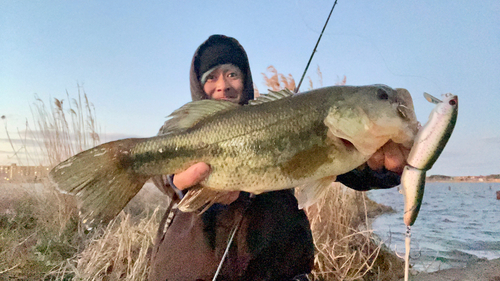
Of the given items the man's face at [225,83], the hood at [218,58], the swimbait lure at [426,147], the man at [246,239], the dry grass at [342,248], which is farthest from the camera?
the dry grass at [342,248]

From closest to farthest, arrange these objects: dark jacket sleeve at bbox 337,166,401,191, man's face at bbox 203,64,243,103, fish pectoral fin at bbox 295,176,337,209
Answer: fish pectoral fin at bbox 295,176,337,209, dark jacket sleeve at bbox 337,166,401,191, man's face at bbox 203,64,243,103

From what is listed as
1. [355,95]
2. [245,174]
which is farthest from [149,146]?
[355,95]

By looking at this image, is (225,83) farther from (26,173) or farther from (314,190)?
(26,173)

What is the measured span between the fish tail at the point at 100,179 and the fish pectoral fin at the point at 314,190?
99cm

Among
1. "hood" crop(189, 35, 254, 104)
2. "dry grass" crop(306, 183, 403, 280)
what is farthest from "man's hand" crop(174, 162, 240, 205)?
"dry grass" crop(306, 183, 403, 280)

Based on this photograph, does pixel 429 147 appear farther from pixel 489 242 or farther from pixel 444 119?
pixel 489 242

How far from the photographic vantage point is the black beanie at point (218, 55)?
3.20 m

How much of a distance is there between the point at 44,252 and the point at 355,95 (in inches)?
159

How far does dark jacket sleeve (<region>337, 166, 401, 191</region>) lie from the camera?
77.5 inches

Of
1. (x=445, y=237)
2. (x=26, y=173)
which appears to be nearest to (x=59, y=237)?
(x=26, y=173)

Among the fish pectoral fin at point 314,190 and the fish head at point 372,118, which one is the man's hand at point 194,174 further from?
the fish head at point 372,118

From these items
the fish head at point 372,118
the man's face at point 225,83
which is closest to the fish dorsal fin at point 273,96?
the fish head at point 372,118

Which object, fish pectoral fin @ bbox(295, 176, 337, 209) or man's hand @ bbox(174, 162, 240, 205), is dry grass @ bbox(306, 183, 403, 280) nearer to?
fish pectoral fin @ bbox(295, 176, 337, 209)

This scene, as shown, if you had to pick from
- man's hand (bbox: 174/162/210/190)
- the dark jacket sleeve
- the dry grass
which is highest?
man's hand (bbox: 174/162/210/190)
